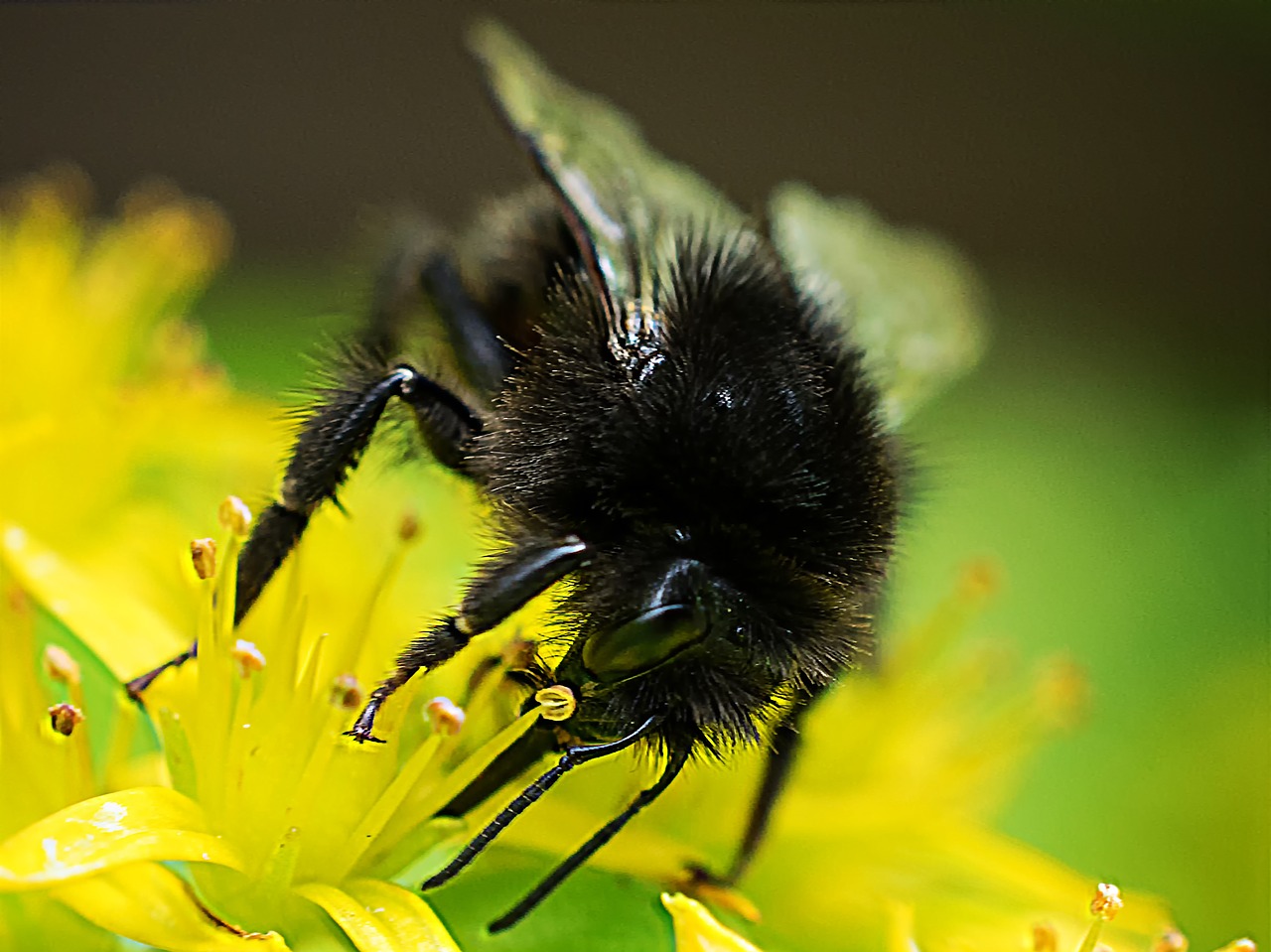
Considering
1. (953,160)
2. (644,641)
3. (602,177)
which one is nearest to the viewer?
(644,641)

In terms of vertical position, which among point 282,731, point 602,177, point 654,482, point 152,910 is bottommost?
point 152,910

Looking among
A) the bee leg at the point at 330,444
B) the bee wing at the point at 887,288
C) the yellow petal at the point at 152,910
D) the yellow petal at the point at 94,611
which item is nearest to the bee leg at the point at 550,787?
the yellow petal at the point at 152,910

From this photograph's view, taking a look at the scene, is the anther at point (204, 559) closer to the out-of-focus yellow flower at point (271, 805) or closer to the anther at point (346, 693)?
the out-of-focus yellow flower at point (271, 805)

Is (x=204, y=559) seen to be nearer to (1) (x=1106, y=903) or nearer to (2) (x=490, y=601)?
(2) (x=490, y=601)

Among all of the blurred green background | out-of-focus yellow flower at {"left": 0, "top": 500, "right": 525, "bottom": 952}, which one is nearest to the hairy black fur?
out-of-focus yellow flower at {"left": 0, "top": 500, "right": 525, "bottom": 952}

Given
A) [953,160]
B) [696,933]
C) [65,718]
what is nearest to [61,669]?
[65,718]

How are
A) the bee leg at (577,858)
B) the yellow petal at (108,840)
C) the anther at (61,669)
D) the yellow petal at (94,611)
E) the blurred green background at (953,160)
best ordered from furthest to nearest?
1. the blurred green background at (953,160)
2. the yellow petal at (94,611)
3. the anther at (61,669)
4. the bee leg at (577,858)
5. the yellow petal at (108,840)
